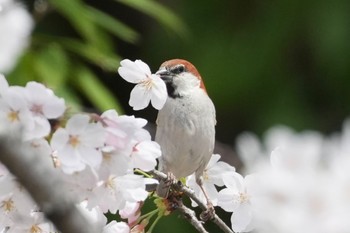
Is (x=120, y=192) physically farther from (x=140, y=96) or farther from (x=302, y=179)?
(x=302, y=179)

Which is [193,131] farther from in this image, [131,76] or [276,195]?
[276,195]

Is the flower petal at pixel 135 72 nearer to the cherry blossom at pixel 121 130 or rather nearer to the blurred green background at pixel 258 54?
the cherry blossom at pixel 121 130

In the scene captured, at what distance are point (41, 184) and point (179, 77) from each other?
1.08 meters

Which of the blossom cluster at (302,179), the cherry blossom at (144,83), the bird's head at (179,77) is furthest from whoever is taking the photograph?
the bird's head at (179,77)

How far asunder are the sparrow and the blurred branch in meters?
0.77

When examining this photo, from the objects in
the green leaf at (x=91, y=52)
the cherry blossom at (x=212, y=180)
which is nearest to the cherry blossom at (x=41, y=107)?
the cherry blossom at (x=212, y=180)

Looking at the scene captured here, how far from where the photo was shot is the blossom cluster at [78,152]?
94 cm

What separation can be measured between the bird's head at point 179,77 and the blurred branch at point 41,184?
103 cm

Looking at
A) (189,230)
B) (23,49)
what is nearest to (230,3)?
(189,230)

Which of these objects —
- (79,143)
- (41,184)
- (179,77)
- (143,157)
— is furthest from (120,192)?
(179,77)

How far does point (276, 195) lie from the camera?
722mm

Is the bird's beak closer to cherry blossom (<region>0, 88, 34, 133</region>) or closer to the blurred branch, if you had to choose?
cherry blossom (<region>0, 88, 34, 133</region>)

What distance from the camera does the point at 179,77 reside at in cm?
165

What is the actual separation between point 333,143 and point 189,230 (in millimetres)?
2764
